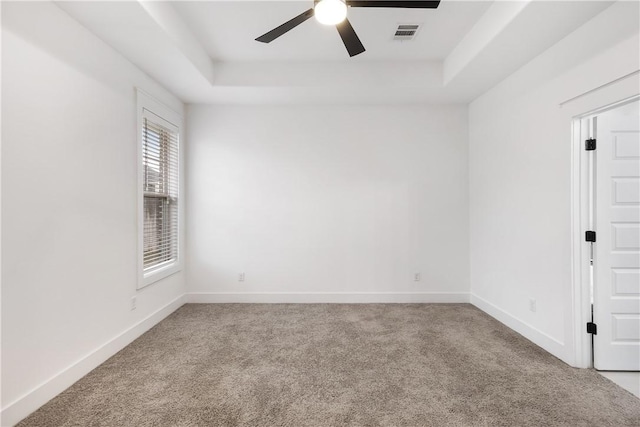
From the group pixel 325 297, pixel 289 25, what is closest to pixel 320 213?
pixel 325 297

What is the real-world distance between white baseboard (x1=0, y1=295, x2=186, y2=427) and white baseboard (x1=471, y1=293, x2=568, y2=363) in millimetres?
3843

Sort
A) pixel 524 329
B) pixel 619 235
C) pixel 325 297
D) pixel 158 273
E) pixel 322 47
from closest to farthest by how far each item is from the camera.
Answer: pixel 619 235, pixel 524 329, pixel 322 47, pixel 158 273, pixel 325 297

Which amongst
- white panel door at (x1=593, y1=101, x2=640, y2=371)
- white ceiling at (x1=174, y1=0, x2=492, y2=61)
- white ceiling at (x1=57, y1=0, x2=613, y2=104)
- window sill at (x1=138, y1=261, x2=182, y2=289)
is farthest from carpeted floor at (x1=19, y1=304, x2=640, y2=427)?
white ceiling at (x1=174, y1=0, x2=492, y2=61)

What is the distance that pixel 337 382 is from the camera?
212cm

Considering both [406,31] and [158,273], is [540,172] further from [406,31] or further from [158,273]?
[158,273]

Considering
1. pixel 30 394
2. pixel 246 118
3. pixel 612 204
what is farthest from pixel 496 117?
pixel 30 394

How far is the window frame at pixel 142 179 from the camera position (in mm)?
2912

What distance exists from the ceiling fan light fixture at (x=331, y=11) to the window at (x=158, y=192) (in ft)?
6.97

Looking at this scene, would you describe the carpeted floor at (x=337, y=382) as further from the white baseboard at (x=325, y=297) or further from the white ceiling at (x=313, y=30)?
the white ceiling at (x=313, y=30)

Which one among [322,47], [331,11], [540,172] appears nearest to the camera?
[331,11]

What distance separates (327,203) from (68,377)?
301 centimetres

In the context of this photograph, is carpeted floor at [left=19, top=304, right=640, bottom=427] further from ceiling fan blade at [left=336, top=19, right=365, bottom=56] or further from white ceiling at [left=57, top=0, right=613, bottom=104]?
white ceiling at [left=57, top=0, right=613, bottom=104]

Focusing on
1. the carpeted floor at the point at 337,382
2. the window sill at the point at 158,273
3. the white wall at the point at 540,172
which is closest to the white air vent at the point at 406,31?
the white wall at the point at 540,172

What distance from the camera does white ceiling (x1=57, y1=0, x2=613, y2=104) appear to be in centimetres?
218
